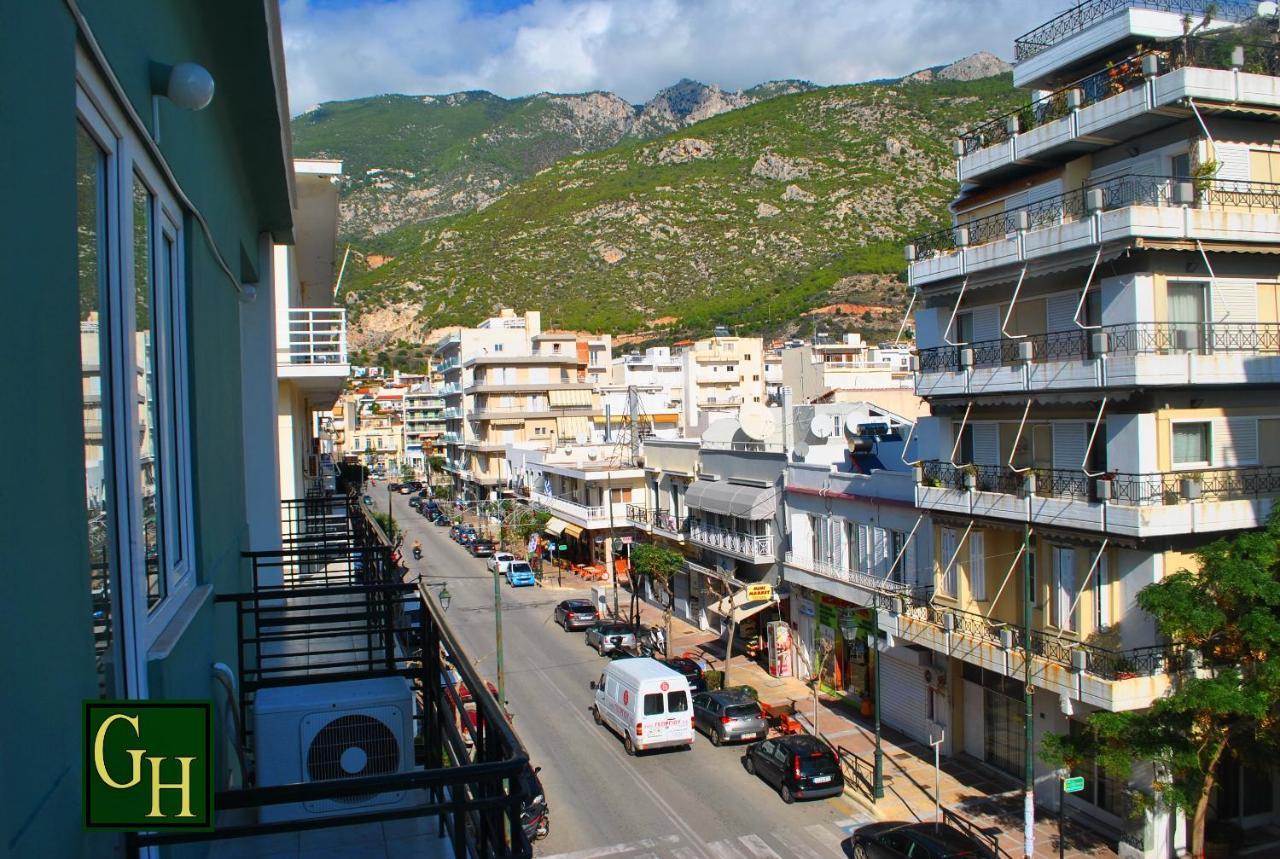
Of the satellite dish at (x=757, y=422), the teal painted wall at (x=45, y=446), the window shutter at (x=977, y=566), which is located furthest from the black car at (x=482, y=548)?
the teal painted wall at (x=45, y=446)

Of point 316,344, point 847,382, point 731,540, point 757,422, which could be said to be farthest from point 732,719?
point 847,382

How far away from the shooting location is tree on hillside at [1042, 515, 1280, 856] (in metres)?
13.3

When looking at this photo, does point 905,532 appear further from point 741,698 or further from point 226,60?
point 226,60

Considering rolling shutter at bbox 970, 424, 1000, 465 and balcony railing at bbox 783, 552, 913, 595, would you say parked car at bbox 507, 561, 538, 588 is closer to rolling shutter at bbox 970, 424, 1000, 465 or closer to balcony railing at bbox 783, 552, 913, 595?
balcony railing at bbox 783, 552, 913, 595

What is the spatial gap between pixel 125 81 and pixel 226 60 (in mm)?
2717

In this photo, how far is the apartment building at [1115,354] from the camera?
15758mm

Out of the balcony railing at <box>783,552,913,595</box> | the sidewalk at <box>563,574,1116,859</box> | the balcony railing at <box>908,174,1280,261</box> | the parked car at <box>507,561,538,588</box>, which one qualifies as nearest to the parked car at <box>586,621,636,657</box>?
the sidewalk at <box>563,574,1116,859</box>

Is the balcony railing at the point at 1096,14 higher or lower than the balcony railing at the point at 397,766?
higher

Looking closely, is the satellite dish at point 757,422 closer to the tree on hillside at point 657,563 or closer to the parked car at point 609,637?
the tree on hillside at point 657,563

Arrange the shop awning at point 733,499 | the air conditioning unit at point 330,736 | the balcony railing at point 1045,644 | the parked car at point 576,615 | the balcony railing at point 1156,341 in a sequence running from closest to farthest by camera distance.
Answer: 1. the air conditioning unit at point 330,736
2. the balcony railing at point 1045,644
3. the balcony railing at point 1156,341
4. the shop awning at point 733,499
5. the parked car at point 576,615

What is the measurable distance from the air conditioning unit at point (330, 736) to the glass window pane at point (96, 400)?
237 centimetres

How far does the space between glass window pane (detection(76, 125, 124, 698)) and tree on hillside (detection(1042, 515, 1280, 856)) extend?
14037mm

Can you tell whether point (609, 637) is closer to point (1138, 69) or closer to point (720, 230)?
point (1138, 69)

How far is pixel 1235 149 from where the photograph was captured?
1631 cm
